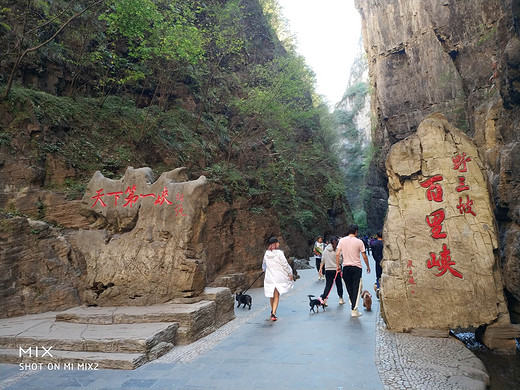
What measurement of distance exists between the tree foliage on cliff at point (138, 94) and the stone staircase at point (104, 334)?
4374mm

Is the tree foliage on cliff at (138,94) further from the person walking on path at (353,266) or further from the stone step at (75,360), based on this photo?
the person walking on path at (353,266)

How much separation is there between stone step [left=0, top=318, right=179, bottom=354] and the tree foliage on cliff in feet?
14.9

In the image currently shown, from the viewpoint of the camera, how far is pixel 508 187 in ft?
24.2

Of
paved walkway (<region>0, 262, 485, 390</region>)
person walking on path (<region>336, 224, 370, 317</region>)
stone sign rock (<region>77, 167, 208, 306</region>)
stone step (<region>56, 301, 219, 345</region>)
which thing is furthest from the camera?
person walking on path (<region>336, 224, 370, 317</region>)

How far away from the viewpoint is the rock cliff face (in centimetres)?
736

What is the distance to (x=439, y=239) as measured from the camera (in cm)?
605

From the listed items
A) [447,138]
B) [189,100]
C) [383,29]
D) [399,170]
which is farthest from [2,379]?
[383,29]

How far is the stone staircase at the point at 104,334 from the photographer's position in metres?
4.85

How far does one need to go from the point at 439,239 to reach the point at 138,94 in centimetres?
1346

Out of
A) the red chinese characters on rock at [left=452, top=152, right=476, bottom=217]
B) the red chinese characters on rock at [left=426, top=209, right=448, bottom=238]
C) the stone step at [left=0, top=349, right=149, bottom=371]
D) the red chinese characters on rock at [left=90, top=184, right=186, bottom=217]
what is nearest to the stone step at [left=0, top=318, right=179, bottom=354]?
the stone step at [left=0, top=349, right=149, bottom=371]

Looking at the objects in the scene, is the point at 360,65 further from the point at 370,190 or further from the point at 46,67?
the point at 46,67

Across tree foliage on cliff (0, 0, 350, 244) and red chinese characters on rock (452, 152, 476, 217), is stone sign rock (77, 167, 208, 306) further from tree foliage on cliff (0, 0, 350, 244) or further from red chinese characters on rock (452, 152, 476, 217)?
red chinese characters on rock (452, 152, 476, 217)

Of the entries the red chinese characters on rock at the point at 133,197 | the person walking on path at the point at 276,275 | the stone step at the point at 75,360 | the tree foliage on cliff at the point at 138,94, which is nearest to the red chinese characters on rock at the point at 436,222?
the person walking on path at the point at 276,275

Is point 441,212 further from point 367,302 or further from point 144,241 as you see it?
point 144,241
